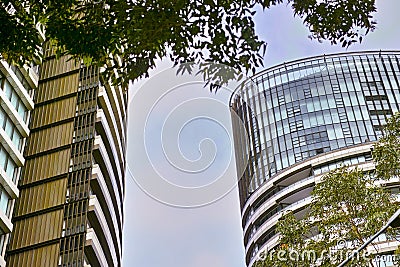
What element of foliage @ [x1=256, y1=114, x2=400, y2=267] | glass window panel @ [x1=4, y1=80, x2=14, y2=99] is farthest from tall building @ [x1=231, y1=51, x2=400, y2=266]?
foliage @ [x1=256, y1=114, x2=400, y2=267]

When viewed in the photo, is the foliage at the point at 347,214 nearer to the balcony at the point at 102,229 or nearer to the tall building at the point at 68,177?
the tall building at the point at 68,177

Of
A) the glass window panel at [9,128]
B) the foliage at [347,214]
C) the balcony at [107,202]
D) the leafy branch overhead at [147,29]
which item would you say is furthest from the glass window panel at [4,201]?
the leafy branch overhead at [147,29]

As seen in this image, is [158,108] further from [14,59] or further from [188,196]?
[14,59]

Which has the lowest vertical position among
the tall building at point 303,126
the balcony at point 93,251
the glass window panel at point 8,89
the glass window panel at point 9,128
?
the balcony at point 93,251

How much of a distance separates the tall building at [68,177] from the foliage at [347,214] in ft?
34.9

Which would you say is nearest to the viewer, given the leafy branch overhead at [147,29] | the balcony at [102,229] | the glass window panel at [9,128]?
the leafy branch overhead at [147,29]

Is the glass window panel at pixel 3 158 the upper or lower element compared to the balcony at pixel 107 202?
lower

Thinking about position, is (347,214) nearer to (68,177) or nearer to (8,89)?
(68,177)

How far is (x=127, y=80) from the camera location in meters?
4.30

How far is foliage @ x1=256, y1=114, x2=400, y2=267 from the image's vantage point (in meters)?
10.6

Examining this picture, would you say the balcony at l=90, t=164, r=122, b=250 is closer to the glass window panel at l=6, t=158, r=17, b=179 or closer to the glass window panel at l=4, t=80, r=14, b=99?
the glass window panel at l=6, t=158, r=17, b=179

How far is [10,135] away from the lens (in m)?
20.8

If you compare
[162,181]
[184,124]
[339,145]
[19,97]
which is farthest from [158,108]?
[339,145]

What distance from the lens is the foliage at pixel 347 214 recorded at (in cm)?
1062
